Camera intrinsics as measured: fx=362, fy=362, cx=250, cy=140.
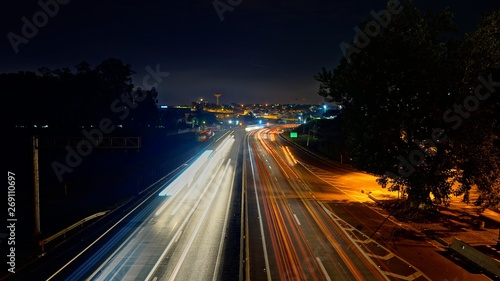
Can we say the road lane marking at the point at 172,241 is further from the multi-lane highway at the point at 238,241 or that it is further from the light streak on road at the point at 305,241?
the light streak on road at the point at 305,241

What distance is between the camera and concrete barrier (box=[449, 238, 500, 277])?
17281 mm

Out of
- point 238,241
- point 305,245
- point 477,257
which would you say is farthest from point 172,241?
point 477,257

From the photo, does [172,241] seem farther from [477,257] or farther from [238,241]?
[477,257]

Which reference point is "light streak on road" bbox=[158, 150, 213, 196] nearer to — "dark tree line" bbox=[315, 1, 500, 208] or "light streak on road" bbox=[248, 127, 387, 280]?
"light streak on road" bbox=[248, 127, 387, 280]

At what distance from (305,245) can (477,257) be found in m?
8.95

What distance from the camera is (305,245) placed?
21828 millimetres

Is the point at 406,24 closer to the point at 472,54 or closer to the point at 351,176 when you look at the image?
the point at 472,54

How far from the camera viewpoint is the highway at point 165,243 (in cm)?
1790

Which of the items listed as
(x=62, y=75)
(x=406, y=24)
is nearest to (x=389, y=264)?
(x=406, y=24)

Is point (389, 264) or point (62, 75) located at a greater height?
point (62, 75)

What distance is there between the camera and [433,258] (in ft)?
65.6

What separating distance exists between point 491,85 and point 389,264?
12.3 meters

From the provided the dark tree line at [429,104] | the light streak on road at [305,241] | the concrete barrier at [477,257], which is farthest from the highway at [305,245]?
the dark tree line at [429,104]

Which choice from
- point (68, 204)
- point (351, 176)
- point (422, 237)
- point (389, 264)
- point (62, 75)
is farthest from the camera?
point (62, 75)
